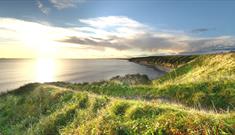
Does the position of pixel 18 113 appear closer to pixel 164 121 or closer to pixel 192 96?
pixel 192 96

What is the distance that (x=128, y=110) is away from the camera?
1142cm

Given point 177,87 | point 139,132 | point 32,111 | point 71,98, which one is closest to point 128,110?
point 139,132

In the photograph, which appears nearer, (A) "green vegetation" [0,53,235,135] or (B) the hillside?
(B) the hillside

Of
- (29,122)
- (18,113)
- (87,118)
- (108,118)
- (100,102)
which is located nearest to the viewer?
(108,118)

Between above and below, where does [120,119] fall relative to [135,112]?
below

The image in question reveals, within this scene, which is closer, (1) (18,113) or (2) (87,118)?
(2) (87,118)

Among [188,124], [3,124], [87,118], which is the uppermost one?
[188,124]

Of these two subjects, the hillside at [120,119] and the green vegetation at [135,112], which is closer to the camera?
the hillside at [120,119]

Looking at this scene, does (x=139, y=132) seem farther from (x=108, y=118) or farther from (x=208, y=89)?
(x=208, y=89)

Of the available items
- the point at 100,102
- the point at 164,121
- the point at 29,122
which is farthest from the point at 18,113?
the point at 164,121

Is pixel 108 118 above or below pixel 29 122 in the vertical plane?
above

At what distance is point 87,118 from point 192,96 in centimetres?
826

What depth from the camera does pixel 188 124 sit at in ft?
27.4

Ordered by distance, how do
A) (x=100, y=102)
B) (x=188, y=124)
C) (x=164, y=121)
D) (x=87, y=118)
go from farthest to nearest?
(x=100, y=102) → (x=87, y=118) → (x=164, y=121) → (x=188, y=124)
